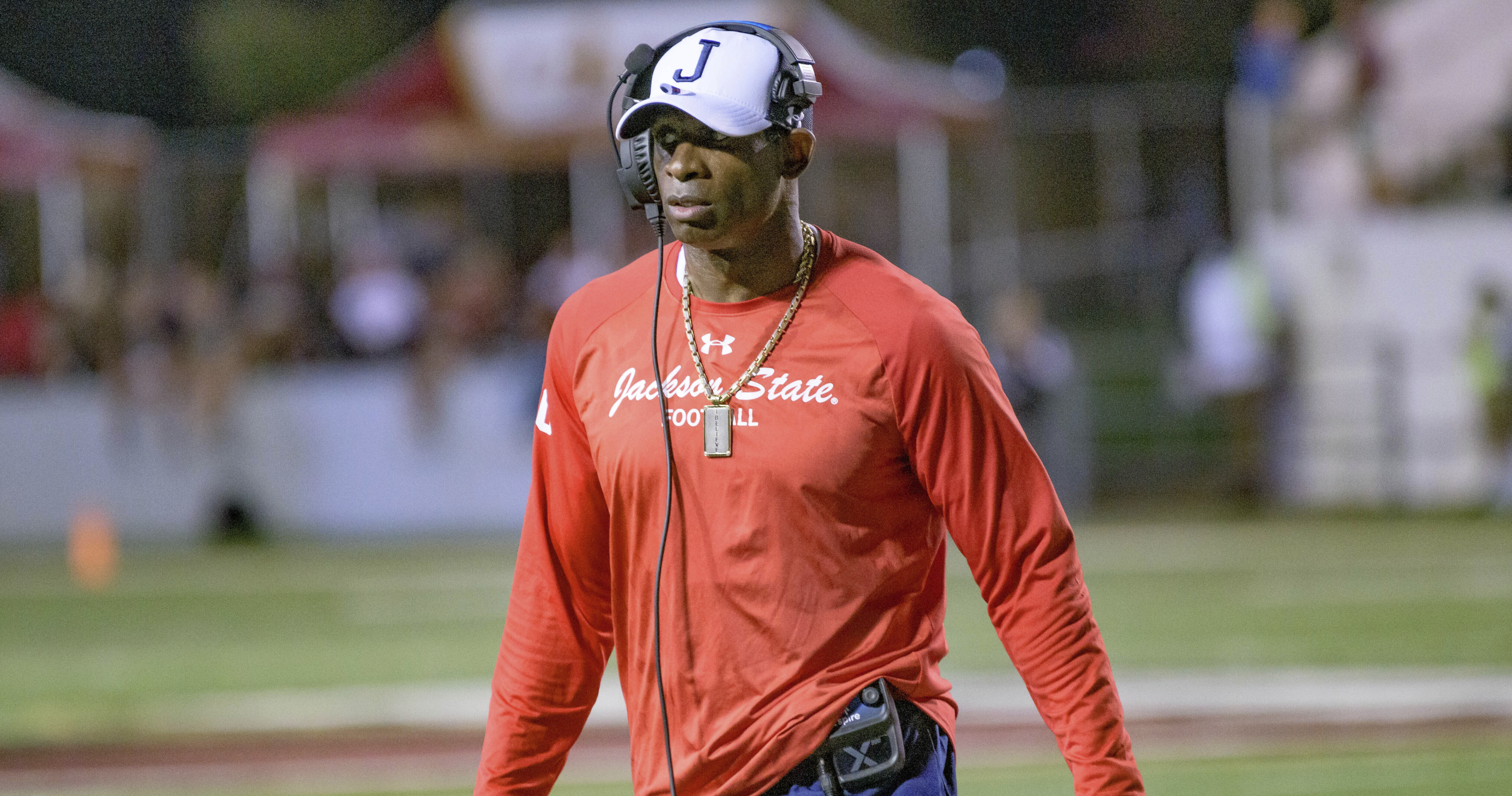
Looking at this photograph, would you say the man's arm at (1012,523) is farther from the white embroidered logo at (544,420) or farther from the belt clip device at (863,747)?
the white embroidered logo at (544,420)

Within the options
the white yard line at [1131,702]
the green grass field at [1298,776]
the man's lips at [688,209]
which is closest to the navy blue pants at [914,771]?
the man's lips at [688,209]

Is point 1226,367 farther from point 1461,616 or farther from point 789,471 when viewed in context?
point 789,471

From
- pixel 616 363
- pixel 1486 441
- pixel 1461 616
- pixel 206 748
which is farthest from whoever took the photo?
pixel 1486 441

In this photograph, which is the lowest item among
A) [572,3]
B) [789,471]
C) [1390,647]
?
[1390,647]

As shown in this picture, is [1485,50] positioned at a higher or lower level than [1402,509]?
higher

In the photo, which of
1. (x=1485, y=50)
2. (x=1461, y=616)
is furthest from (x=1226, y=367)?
(x=1461, y=616)

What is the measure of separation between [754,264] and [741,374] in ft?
0.57

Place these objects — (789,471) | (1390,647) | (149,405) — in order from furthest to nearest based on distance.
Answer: (149,405) < (1390,647) < (789,471)

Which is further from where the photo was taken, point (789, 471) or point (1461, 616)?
point (1461, 616)

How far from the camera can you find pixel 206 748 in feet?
27.8

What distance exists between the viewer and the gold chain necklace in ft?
9.59

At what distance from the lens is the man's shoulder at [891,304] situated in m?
2.87

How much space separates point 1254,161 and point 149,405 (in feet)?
36.3

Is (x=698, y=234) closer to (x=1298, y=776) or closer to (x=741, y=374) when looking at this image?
(x=741, y=374)
